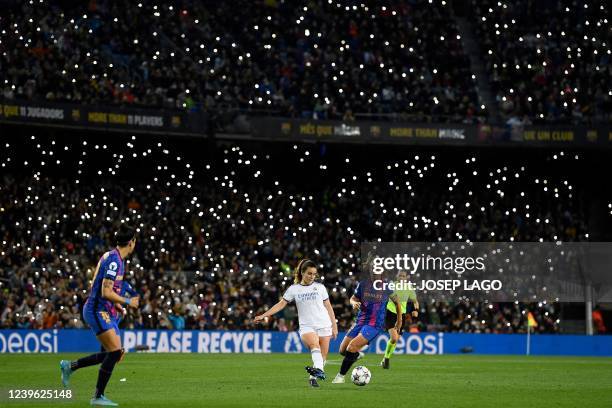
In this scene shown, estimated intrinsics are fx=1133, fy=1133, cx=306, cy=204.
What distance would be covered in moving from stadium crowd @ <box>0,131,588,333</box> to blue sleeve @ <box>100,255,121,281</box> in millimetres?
23603

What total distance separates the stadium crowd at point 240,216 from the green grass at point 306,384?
8.37 metres

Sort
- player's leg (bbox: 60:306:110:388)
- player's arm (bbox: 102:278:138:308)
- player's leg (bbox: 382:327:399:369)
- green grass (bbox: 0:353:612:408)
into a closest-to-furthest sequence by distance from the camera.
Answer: player's arm (bbox: 102:278:138:308)
player's leg (bbox: 60:306:110:388)
green grass (bbox: 0:353:612:408)
player's leg (bbox: 382:327:399:369)

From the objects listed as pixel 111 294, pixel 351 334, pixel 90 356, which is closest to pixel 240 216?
pixel 351 334

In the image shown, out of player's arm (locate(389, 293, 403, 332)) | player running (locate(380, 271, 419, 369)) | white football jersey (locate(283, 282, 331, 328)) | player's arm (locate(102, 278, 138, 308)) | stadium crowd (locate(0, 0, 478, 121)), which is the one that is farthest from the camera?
stadium crowd (locate(0, 0, 478, 121))

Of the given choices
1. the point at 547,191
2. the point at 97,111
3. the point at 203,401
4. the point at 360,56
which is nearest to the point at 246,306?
the point at 97,111

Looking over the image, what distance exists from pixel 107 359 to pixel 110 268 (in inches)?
48.1

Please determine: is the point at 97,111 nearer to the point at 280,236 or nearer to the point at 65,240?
the point at 65,240

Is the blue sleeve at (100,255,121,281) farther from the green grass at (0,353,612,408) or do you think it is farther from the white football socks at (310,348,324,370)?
the white football socks at (310,348,324,370)

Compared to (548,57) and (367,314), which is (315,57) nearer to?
(548,57)

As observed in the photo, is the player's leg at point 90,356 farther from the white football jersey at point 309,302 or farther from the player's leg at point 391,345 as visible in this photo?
the player's leg at point 391,345

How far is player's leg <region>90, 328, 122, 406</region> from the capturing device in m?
15.0

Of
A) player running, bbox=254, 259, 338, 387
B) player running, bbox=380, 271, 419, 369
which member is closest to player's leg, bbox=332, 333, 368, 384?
player running, bbox=254, 259, 338, 387

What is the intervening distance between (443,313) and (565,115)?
11.7 metres

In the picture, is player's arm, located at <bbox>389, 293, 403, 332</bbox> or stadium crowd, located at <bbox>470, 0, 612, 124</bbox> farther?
stadium crowd, located at <bbox>470, 0, 612, 124</bbox>
